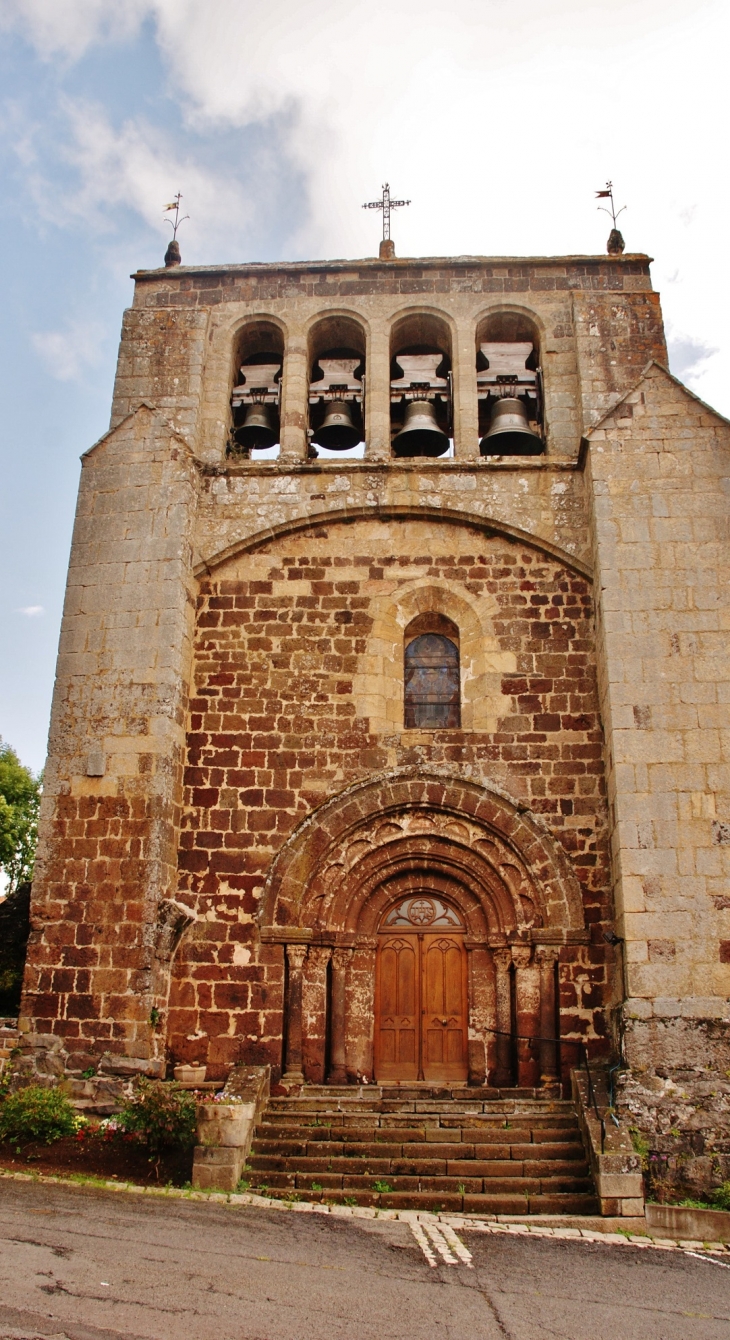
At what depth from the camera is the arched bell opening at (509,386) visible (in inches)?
458

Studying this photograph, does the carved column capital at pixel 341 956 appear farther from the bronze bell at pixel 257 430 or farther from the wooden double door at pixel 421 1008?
the bronze bell at pixel 257 430

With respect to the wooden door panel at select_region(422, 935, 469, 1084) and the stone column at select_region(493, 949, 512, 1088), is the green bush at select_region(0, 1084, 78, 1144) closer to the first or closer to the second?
the wooden door panel at select_region(422, 935, 469, 1084)

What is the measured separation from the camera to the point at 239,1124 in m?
7.83

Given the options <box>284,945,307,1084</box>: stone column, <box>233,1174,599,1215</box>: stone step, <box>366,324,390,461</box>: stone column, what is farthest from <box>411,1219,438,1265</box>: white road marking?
<box>366,324,390,461</box>: stone column

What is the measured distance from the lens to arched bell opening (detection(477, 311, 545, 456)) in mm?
11633

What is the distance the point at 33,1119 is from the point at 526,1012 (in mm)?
4299

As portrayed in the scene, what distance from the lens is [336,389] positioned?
12.1 metres

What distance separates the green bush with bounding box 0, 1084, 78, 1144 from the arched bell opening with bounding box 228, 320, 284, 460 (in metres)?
7.00

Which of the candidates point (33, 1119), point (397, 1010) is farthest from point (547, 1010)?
point (33, 1119)

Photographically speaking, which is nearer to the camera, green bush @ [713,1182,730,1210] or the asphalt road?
the asphalt road

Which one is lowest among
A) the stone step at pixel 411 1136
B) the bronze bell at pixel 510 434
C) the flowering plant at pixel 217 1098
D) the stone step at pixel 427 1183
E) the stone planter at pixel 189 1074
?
the stone step at pixel 427 1183

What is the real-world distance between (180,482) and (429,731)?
3.76 m

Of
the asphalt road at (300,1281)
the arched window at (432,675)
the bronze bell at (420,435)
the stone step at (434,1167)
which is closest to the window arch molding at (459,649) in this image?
the arched window at (432,675)

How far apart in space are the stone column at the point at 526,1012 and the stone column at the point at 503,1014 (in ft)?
0.32
